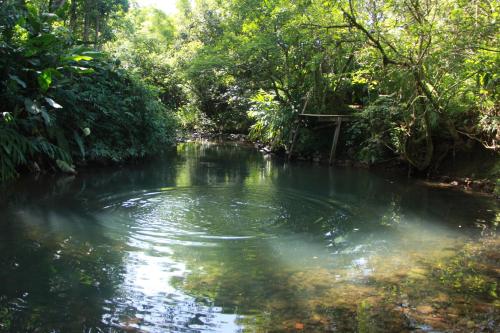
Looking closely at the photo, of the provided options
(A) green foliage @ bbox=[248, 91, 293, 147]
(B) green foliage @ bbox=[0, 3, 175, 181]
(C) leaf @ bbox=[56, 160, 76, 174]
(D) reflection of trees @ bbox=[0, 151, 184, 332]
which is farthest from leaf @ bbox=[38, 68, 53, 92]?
(A) green foliage @ bbox=[248, 91, 293, 147]

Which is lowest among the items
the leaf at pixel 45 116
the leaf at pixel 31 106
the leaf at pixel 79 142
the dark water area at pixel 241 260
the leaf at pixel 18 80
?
the dark water area at pixel 241 260

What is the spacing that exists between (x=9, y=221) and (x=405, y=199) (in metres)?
6.89

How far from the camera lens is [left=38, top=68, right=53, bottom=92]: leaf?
8.95m

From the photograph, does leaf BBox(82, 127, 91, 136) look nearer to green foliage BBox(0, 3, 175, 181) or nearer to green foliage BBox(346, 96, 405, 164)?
green foliage BBox(0, 3, 175, 181)

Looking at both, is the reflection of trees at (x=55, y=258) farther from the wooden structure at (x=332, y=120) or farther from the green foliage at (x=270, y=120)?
the green foliage at (x=270, y=120)

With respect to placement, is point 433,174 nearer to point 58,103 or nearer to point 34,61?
point 58,103

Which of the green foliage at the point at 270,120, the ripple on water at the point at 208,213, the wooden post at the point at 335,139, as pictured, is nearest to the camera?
the ripple on water at the point at 208,213

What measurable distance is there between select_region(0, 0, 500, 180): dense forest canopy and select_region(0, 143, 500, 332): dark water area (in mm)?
2020

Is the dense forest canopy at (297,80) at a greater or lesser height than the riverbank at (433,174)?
greater

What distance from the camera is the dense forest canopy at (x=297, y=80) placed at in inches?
348

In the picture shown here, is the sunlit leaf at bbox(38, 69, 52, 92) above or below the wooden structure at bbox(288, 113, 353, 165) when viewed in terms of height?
above

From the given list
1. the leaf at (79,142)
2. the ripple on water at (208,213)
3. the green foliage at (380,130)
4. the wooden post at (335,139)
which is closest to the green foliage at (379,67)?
the green foliage at (380,130)

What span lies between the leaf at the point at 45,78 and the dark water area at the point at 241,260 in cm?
197

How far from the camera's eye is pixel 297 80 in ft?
52.2
